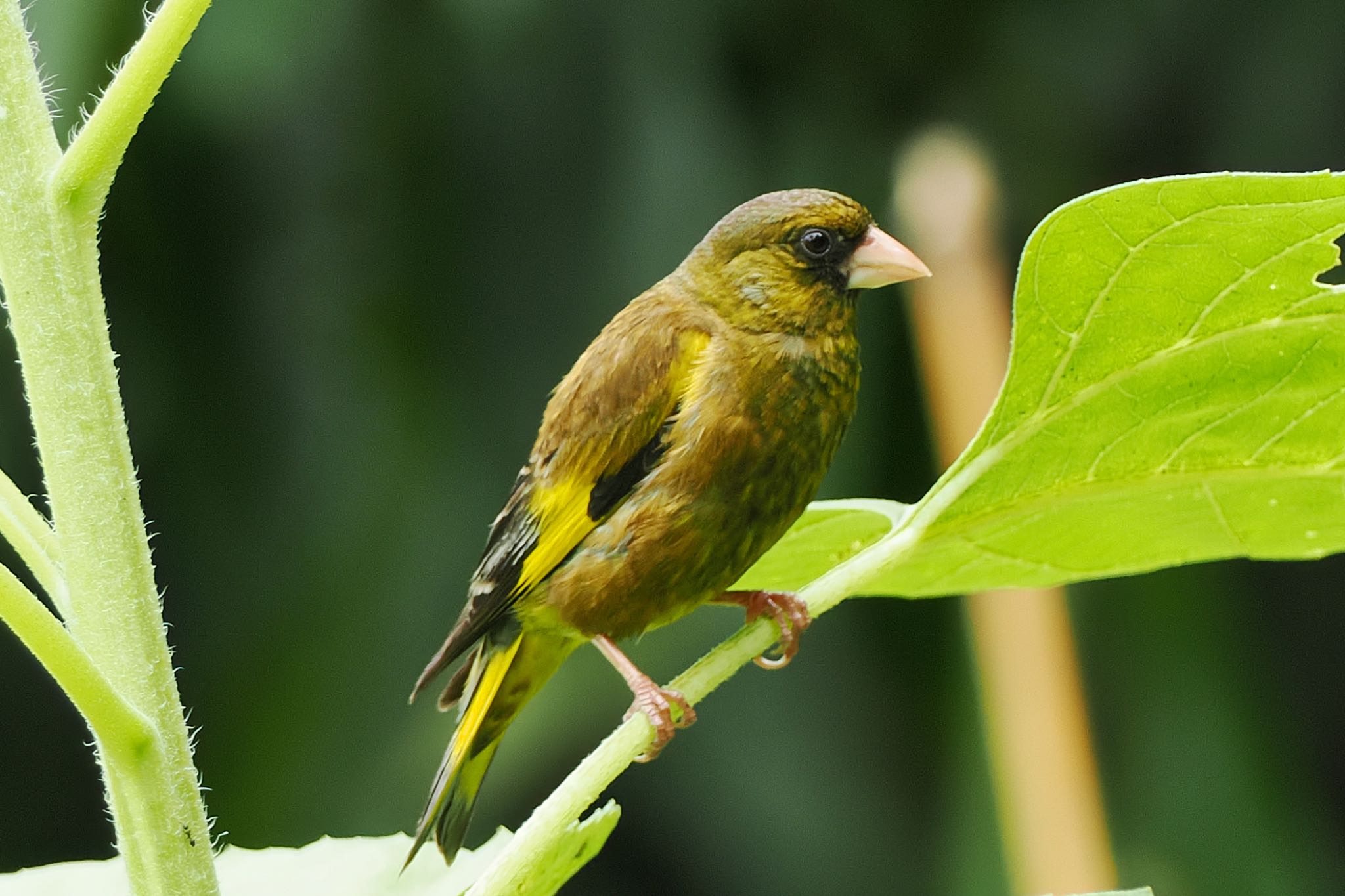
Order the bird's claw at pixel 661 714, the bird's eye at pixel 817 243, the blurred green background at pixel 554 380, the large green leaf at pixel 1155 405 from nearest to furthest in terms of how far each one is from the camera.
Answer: the large green leaf at pixel 1155 405
the bird's claw at pixel 661 714
the bird's eye at pixel 817 243
the blurred green background at pixel 554 380

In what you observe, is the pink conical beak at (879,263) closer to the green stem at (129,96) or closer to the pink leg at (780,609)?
the pink leg at (780,609)

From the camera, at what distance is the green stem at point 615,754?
67 centimetres

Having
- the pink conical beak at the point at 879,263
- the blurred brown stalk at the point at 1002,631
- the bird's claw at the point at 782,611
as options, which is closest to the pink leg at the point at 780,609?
the bird's claw at the point at 782,611

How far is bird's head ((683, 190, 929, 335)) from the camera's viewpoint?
152cm

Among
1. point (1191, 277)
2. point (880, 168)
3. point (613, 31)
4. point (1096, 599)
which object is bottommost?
point (1096, 599)

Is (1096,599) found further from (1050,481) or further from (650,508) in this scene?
(1050,481)

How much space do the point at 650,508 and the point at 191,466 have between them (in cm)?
159

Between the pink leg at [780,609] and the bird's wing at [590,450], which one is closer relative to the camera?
the pink leg at [780,609]

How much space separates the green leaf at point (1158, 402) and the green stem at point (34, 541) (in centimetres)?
45

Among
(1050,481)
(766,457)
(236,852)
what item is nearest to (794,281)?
(766,457)

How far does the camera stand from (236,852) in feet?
3.43

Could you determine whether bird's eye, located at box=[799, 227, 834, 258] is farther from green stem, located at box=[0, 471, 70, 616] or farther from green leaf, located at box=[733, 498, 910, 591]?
green stem, located at box=[0, 471, 70, 616]

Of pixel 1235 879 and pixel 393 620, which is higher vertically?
pixel 393 620

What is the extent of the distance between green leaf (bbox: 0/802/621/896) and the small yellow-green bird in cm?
27
